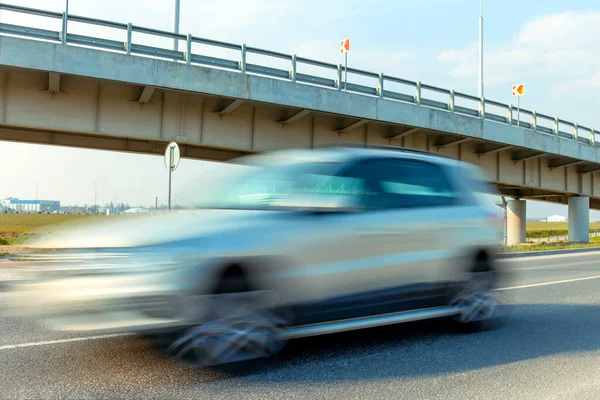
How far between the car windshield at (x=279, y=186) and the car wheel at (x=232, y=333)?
2.83 feet

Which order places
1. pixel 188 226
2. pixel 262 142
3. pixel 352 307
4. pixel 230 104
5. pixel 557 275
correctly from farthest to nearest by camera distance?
pixel 262 142
pixel 230 104
pixel 557 275
pixel 352 307
pixel 188 226

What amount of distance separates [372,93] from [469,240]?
1490cm

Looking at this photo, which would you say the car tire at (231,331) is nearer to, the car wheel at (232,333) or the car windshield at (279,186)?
the car wheel at (232,333)

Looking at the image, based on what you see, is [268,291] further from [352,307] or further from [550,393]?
[550,393]

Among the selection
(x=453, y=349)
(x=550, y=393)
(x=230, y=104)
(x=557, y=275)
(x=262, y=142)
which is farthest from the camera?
(x=262, y=142)

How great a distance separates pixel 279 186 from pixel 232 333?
134 centimetres

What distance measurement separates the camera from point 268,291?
13.6ft

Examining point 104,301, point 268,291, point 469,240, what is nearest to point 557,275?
point 469,240

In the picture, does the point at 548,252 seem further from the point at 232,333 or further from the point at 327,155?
the point at 232,333

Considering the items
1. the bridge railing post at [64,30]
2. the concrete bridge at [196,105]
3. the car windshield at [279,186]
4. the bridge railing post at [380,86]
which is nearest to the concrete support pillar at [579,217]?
the concrete bridge at [196,105]

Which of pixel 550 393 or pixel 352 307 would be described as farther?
pixel 352 307

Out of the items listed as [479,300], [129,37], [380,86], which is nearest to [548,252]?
[380,86]

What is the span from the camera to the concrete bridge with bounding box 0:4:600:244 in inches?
605

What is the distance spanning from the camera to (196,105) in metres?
17.8
